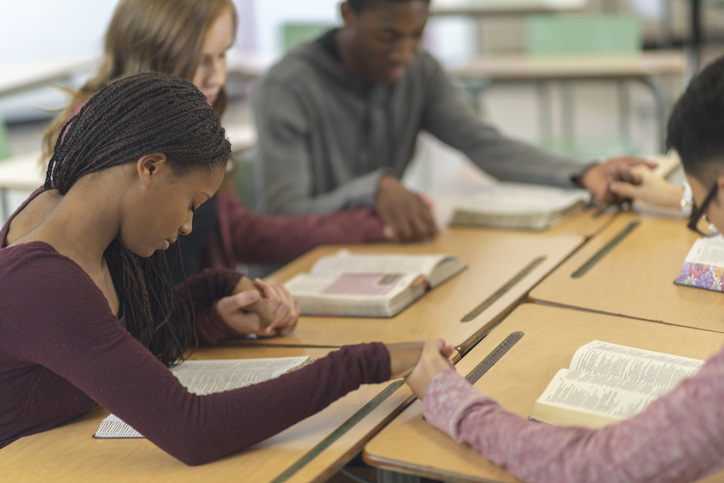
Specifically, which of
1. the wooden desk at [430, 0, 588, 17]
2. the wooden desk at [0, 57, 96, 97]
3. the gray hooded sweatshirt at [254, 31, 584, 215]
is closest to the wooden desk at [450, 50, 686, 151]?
the wooden desk at [430, 0, 588, 17]

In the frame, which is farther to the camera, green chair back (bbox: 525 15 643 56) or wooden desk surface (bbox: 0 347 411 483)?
green chair back (bbox: 525 15 643 56)

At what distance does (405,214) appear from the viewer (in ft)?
6.08

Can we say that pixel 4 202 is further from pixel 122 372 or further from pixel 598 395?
pixel 598 395

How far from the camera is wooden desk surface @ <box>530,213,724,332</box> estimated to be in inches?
50.7

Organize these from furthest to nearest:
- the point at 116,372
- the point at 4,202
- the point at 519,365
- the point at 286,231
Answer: the point at 4,202, the point at 286,231, the point at 519,365, the point at 116,372

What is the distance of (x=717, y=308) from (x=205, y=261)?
1.20 meters

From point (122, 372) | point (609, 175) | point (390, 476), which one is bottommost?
point (390, 476)

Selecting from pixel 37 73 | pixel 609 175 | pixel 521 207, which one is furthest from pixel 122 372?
pixel 37 73

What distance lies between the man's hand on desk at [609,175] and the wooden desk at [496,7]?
10.3 feet

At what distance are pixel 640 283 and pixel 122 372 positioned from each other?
99 cm

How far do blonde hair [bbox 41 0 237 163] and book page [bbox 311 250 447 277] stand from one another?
50 centimetres

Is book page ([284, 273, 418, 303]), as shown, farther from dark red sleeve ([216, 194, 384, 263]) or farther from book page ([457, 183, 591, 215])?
book page ([457, 183, 591, 215])

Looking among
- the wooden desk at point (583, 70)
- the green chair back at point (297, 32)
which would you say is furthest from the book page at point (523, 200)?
the green chair back at point (297, 32)

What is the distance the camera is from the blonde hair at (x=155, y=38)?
1.51 meters
